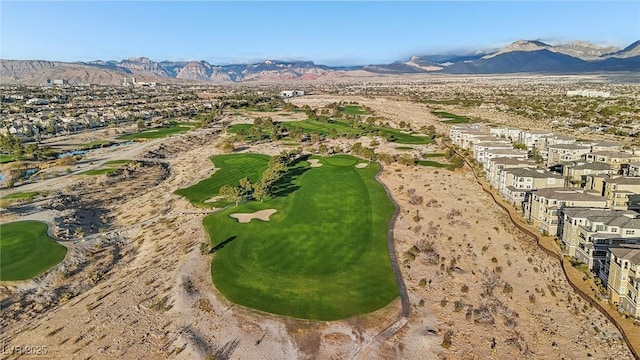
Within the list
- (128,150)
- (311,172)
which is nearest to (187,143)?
(128,150)

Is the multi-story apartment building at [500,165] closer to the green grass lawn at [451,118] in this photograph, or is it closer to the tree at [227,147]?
the tree at [227,147]

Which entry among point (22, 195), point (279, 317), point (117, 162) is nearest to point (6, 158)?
point (117, 162)

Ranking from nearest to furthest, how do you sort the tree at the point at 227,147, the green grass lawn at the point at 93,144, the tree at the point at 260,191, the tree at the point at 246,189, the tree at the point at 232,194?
the tree at the point at 232,194
the tree at the point at 260,191
the tree at the point at 246,189
the tree at the point at 227,147
the green grass lawn at the point at 93,144

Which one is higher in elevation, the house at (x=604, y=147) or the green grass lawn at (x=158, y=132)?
the house at (x=604, y=147)

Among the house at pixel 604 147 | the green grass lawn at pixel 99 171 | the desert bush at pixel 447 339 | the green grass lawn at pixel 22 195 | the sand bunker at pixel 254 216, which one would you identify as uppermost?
the house at pixel 604 147

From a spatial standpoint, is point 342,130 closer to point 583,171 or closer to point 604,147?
point 604,147

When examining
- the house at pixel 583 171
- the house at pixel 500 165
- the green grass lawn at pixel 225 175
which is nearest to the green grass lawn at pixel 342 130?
the green grass lawn at pixel 225 175
